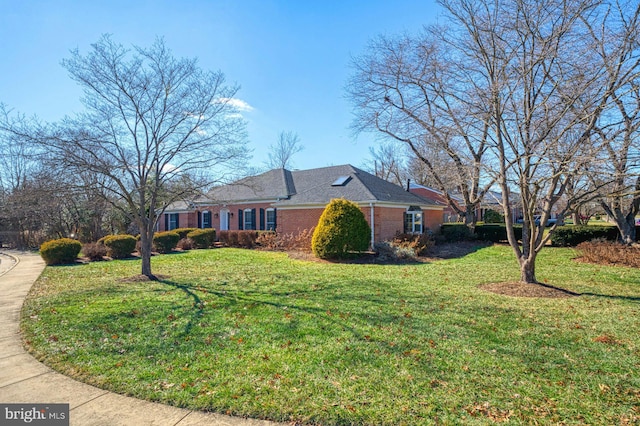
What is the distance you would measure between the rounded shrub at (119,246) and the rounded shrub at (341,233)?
864 centimetres

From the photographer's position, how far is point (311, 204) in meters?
19.1

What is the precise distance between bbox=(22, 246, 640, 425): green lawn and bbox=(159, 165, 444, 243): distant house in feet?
28.4

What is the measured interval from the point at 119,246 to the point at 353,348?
1484cm

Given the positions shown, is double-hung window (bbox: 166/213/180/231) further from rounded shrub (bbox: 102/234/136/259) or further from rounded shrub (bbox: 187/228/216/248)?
rounded shrub (bbox: 102/234/136/259)

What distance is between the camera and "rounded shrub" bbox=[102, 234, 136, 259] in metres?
16.2

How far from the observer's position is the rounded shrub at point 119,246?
16203mm

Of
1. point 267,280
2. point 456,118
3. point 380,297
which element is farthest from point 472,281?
point 267,280

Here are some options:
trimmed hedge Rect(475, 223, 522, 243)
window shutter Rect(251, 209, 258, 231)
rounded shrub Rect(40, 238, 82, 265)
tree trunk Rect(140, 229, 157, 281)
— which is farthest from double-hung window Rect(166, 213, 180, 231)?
trimmed hedge Rect(475, 223, 522, 243)

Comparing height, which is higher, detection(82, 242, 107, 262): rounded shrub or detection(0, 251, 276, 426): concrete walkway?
detection(82, 242, 107, 262): rounded shrub

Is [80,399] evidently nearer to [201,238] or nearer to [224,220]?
[201,238]

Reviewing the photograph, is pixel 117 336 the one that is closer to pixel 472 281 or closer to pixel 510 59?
pixel 472 281

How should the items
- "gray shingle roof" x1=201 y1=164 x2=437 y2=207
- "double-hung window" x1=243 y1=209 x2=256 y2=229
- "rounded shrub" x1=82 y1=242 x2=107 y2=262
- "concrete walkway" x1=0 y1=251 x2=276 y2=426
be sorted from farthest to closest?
"double-hung window" x1=243 y1=209 x2=256 y2=229, "gray shingle roof" x1=201 y1=164 x2=437 y2=207, "rounded shrub" x1=82 y1=242 x2=107 y2=262, "concrete walkway" x1=0 y1=251 x2=276 y2=426

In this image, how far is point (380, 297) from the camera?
8.02 meters

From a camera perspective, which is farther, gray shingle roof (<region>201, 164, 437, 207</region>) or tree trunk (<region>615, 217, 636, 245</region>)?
gray shingle roof (<region>201, 164, 437, 207</region>)
